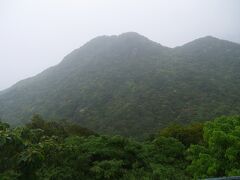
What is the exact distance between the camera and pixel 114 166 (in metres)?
14.3

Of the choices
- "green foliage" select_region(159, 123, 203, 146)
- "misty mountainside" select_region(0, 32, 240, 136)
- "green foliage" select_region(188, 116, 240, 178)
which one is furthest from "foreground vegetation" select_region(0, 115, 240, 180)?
"misty mountainside" select_region(0, 32, 240, 136)

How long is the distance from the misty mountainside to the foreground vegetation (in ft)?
63.3

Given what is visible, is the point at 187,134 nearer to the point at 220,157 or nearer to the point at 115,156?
the point at 115,156

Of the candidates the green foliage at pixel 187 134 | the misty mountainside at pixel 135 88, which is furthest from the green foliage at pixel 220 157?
the misty mountainside at pixel 135 88

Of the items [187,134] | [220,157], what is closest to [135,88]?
[187,134]

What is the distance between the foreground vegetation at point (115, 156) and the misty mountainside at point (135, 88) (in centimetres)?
1929

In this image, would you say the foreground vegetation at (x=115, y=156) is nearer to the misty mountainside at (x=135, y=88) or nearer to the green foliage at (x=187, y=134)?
the green foliage at (x=187, y=134)

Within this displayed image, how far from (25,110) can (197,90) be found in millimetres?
27261

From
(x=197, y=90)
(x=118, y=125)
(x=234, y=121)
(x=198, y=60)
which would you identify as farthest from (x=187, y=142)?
(x=198, y=60)

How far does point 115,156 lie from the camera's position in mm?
16344

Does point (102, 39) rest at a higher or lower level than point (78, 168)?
higher

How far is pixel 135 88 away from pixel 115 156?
3502 centimetres

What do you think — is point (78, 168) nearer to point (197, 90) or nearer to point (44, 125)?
point (44, 125)

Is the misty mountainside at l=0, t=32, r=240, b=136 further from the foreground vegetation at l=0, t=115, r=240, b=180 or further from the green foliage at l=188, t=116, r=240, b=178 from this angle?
the green foliage at l=188, t=116, r=240, b=178
